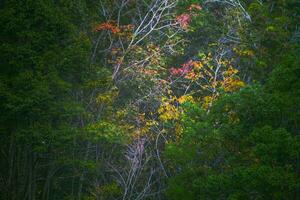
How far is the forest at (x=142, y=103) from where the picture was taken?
11234 millimetres

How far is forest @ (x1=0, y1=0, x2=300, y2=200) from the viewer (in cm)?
1123

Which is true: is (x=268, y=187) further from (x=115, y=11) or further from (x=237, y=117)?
(x=115, y=11)

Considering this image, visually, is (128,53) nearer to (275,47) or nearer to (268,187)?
(275,47)

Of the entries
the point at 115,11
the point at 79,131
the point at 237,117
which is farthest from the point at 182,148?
the point at 115,11

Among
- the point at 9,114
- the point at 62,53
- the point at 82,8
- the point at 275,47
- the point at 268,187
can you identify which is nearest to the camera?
the point at 268,187

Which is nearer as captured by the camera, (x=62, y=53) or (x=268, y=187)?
(x=268, y=187)

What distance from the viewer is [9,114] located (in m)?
11.4

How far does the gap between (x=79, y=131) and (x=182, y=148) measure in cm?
265

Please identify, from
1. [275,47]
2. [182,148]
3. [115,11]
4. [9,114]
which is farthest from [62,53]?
[275,47]

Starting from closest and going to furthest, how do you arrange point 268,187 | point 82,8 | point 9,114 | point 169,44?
1. point 268,187
2. point 9,114
3. point 82,8
4. point 169,44

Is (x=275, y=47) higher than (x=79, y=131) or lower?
higher

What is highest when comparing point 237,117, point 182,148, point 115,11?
point 115,11

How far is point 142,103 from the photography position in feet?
56.5

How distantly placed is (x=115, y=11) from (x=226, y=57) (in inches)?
161
